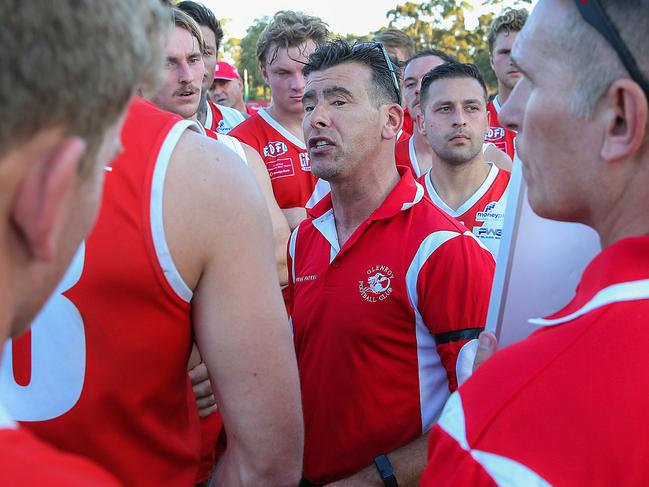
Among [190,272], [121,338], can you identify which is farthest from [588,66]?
Answer: [121,338]

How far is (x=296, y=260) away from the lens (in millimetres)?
3012

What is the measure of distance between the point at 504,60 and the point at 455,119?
173 centimetres

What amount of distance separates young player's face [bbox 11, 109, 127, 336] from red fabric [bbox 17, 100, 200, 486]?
0.51m

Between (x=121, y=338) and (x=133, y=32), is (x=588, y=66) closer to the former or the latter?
(x=133, y=32)

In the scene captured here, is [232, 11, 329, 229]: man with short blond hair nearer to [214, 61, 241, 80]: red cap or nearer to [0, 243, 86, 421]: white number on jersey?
[0, 243, 86, 421]: white number on jersey

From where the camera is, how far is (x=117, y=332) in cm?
136

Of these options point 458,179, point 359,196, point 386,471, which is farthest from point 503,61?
point 386,471

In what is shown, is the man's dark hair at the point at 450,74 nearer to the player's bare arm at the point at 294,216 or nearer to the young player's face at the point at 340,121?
the player's bare arm at the point at 294,216

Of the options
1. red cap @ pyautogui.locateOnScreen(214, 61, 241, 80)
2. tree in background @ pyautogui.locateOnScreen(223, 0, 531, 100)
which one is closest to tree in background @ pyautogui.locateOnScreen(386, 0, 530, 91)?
tree in background @ pyautogui.locateOnScreen(223, 0, 531, 100)

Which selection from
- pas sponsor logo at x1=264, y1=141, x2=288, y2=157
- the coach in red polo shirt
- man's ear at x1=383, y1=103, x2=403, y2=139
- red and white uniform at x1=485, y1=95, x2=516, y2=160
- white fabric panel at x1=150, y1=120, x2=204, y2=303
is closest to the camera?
white fabric panel at x1=150, y1=120, x2=204, y2=303

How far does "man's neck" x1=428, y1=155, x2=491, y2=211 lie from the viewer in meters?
4.46

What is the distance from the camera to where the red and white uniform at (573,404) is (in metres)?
0.93

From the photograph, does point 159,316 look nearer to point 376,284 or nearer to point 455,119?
point 376,284

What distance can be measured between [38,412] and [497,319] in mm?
1015
